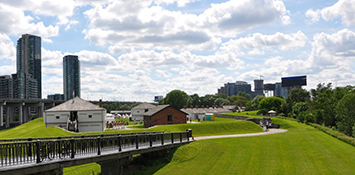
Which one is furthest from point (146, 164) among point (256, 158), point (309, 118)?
point (309, 118)

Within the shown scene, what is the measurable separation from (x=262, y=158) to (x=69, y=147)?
17322mm

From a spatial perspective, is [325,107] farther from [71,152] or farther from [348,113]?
[71,152]

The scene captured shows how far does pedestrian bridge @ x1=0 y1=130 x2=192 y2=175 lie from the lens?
16381 mm

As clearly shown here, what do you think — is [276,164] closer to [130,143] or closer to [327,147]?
[327,147]

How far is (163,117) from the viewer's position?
59219mm

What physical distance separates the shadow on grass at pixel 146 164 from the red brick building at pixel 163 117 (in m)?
26.9

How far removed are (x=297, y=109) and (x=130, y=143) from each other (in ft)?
240

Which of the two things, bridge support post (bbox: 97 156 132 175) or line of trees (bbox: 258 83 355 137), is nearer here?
bridge support post (bbox: 97 156 132 175)

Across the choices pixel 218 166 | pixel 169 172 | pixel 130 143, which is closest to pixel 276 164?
pixel 218 166

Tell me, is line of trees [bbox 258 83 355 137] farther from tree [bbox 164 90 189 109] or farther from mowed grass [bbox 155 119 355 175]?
tree [bbox 164 90 189 109]

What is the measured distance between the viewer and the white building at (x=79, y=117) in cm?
5341

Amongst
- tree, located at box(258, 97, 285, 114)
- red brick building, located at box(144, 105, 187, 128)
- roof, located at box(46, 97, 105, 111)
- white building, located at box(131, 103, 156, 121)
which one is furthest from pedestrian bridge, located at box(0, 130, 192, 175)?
tree, located at box(258, 97, 285, 114)

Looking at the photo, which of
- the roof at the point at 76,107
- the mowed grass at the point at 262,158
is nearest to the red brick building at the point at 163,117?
the roof at the point at 76,107

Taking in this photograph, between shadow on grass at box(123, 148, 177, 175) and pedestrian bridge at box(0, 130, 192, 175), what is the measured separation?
2.22 feet
